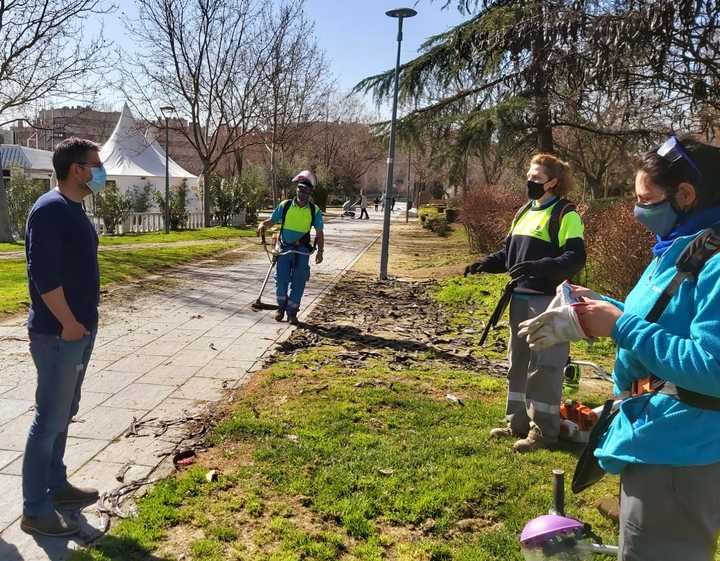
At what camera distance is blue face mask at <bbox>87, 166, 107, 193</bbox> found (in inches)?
124

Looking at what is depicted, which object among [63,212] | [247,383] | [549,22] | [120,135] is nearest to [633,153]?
[549,22]

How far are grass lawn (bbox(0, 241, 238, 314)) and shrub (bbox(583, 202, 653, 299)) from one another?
8.37 meters

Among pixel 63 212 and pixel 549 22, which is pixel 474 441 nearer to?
pixel 63 212

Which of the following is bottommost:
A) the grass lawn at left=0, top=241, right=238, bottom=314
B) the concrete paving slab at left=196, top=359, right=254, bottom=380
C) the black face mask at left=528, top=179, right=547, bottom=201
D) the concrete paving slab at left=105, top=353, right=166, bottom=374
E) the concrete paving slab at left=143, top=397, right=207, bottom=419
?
the concrete paving slab at left=143, top=397, right=207, bottom=419

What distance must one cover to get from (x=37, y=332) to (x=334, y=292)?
854 cm

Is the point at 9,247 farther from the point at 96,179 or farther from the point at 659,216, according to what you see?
the point at 659,216

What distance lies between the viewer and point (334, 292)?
37.6 feet

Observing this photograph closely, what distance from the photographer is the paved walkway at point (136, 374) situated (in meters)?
3.76

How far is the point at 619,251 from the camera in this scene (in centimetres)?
836

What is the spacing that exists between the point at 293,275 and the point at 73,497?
Result: 522 centimetres

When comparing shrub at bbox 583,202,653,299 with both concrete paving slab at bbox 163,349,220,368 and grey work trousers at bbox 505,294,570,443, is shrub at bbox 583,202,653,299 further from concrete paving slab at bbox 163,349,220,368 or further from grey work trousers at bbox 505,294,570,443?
concrete paving slab at bbox 163,349,220,368

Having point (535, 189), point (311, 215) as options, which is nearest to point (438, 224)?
point (311, 215)

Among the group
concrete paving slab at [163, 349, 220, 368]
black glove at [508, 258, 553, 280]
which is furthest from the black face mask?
→ concrete paving slab at [163, 349, 220, 368]

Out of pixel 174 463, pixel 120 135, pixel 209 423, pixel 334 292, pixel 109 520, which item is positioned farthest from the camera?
pixel 120 135
